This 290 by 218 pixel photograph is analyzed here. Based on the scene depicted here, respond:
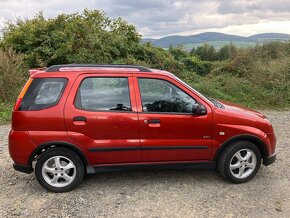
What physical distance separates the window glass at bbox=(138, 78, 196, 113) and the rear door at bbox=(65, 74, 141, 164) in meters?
0.19

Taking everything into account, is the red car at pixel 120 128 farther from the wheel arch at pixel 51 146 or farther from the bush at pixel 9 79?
the bush at pixel 9 79

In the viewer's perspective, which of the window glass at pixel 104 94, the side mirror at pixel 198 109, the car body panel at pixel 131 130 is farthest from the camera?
the side mirror at pixel 198 109

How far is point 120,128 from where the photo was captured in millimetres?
4359

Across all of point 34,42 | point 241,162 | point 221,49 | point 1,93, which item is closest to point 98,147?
point 241,162

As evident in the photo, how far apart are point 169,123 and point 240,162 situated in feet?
4.08

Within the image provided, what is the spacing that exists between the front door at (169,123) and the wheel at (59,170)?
0.95 m

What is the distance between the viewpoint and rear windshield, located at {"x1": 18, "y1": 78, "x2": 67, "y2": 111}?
168 inches

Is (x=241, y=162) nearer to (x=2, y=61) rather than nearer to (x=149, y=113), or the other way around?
(x=149, y=113)

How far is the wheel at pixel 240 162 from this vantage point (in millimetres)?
4637

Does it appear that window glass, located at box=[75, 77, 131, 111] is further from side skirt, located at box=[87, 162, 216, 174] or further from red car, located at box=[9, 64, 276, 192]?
side skirt, located at box=[87, 162, 216, 174]

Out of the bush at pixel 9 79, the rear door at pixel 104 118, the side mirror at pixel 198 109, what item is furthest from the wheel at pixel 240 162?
the bush at pixel 9 79

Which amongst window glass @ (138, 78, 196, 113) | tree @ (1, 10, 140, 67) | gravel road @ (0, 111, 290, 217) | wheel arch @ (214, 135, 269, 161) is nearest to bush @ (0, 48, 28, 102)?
tree @ (1, 10, 140, 67)

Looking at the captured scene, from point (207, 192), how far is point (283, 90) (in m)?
8.40

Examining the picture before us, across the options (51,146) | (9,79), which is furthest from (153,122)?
(9,79)
